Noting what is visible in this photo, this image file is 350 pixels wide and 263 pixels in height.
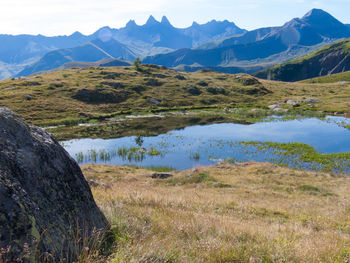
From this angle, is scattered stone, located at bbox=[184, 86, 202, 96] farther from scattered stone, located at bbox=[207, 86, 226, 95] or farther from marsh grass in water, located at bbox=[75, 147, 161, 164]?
marsh grass in water, located at bbox=[75, 147, 161, 164]

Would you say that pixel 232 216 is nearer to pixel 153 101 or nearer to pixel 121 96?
pixel 153 101

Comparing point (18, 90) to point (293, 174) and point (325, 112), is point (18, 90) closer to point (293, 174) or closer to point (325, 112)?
point (293, 174)

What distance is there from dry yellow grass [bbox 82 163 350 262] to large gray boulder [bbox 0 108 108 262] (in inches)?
33.0

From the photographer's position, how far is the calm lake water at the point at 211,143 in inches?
1428

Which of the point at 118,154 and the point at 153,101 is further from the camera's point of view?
the point at 153,101

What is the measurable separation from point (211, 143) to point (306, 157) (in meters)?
16.0

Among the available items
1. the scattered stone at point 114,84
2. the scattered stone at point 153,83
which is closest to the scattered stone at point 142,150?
the scattered stone at point 114,84

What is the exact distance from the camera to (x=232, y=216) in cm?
1087

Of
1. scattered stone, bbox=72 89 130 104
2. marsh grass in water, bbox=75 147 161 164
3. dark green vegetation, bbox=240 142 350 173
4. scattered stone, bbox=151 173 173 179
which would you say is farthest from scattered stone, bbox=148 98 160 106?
scattered stone, bbox=151 173 173 179

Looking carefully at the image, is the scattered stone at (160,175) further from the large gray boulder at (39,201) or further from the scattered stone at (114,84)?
the scattered stone at (114,84)

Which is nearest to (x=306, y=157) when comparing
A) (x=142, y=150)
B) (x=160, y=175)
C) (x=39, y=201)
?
(x=160, y=175)

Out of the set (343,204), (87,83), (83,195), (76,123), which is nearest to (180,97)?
(87,83)

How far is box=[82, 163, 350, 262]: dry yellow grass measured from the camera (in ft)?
16.0

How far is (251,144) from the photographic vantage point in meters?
42.0
